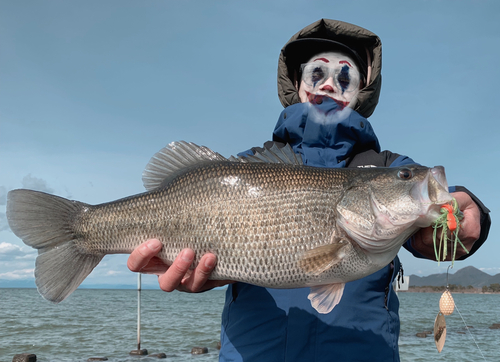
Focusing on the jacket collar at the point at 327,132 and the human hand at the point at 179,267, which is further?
the jacket collar at the point at 327,132

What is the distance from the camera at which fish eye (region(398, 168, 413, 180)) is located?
246cm

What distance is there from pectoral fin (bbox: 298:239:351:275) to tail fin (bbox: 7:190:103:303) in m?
1.54

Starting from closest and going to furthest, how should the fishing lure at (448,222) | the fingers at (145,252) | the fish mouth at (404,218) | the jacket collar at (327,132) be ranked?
the fishing lure at (448,222) → the fish mouth at (404,218) → the fingers at (145,252) → the jacket collar at (327,132)

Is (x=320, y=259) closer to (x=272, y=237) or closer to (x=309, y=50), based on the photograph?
(x=272, y=237)

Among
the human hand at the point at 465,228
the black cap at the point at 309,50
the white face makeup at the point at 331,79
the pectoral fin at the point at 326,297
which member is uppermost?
the black cap at the point at 309,50

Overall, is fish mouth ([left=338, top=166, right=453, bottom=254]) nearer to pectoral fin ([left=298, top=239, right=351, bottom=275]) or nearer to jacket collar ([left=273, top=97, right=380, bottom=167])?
pectoral fin ([left=298, top=239, right=351, bottom=275])

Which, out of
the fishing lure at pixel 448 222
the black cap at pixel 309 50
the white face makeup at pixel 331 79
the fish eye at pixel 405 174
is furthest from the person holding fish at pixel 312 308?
the black cap at pixel 309 50

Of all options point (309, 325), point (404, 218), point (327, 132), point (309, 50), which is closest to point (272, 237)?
point (309, 325)

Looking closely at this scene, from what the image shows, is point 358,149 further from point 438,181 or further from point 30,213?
point 30,213

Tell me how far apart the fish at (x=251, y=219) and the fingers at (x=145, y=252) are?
58 mm

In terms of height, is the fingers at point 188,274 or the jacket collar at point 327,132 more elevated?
the jacket collar at point 327,132

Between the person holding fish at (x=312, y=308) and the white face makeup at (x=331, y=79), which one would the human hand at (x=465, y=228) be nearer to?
the person holding fish at (x=312, y=308)

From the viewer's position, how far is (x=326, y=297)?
2402 mm

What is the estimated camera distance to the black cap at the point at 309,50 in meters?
4.04
